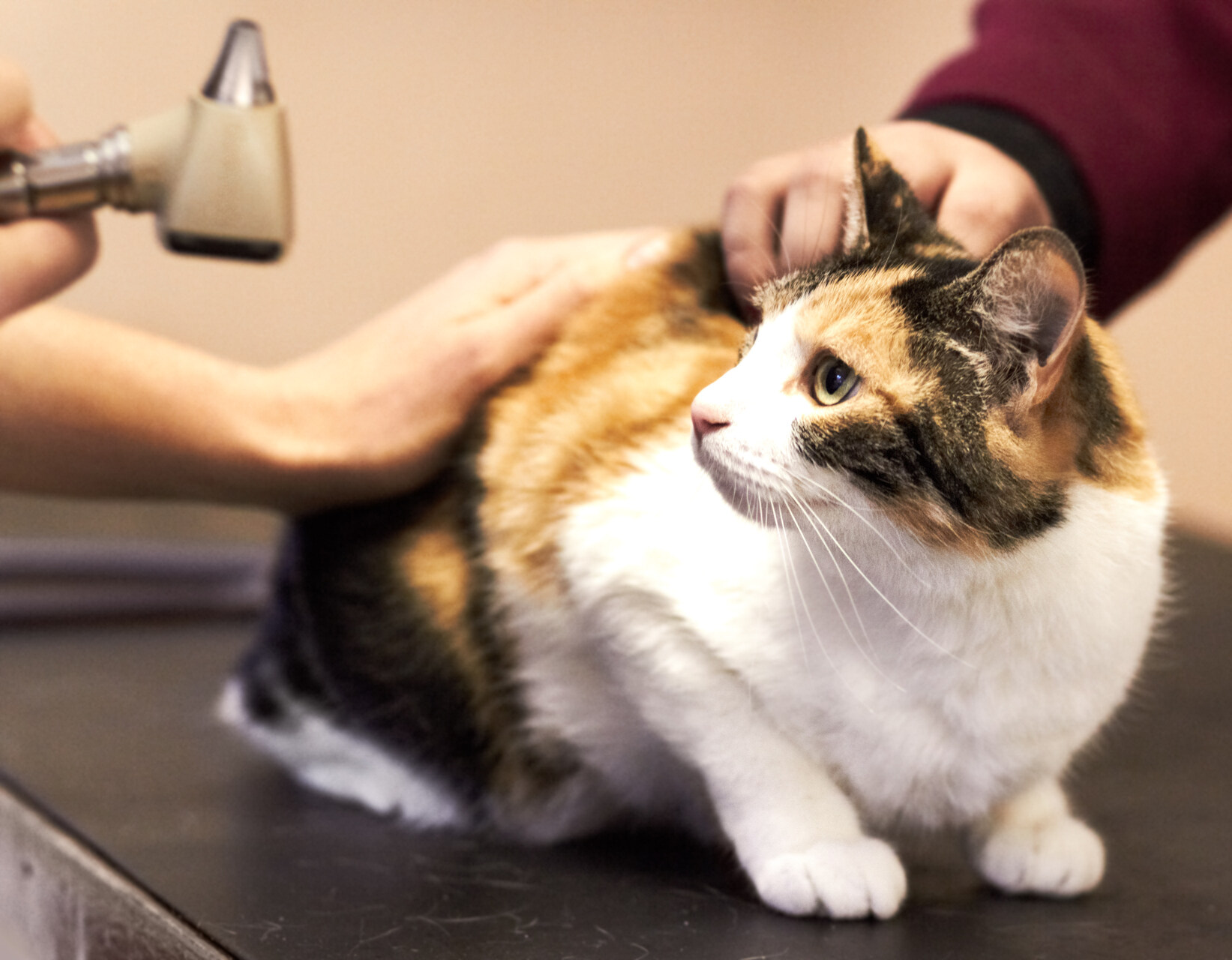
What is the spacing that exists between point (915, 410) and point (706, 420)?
9cm

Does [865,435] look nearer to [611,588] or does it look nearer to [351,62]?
[611,588]

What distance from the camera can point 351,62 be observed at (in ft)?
5.19

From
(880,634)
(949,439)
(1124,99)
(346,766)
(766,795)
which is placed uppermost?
(1124,99)

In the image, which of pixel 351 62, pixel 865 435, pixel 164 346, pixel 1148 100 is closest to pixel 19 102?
pixel 164 346

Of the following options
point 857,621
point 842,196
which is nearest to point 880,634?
point 857,621

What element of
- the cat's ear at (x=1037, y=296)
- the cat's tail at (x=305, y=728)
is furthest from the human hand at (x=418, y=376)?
the cat's ear at (x=1037, y=296)

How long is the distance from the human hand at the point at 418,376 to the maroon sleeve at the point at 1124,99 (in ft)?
0.93

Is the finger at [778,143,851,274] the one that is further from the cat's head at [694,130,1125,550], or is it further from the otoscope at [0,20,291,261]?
the otoscope at [0,20,291,261]

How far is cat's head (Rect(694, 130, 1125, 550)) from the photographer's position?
1.73ft

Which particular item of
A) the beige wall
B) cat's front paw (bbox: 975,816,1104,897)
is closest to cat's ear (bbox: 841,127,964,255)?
cat's front paw (bbox: 975,816,1104,897)

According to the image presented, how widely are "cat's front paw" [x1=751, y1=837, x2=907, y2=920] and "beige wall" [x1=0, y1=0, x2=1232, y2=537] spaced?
0.92 meters

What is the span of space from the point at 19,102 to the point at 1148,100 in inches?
33.4

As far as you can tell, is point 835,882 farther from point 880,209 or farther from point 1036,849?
point 880,209

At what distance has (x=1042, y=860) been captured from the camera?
0.71 m
